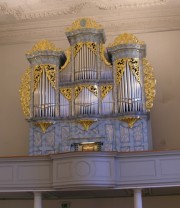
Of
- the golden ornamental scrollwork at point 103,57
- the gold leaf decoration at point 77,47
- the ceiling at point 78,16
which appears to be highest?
the ceiling at point 78,16

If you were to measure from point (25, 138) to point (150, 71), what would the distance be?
176 inches

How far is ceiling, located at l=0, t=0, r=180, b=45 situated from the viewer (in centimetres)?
Result: 1304

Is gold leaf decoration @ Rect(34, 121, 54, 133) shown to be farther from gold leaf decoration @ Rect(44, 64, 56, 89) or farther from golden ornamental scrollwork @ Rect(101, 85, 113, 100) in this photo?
golden ornamental scrollwork @ Rect(101, 85, 113, 100)

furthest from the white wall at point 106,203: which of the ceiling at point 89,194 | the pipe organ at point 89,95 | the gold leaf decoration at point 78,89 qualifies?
the gold leaf decoration at point 78,89

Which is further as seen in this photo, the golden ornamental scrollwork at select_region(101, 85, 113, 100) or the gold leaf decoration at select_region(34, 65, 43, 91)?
the gold leaf decoration at select_region(34, 65, 43, 91)

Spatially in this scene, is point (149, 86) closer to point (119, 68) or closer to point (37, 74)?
point (119, 68)

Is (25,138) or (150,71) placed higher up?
(150,71)

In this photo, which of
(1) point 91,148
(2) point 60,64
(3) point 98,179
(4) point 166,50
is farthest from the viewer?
(4) point 166,50

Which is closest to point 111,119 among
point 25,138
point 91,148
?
point 91,148

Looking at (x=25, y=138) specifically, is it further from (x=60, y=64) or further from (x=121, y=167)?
(x=121, y=167)

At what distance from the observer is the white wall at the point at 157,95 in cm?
1253

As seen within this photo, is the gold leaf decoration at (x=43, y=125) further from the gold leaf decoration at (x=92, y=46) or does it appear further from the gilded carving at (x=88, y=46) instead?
the gold leaf decoration at (x=92, y=46)

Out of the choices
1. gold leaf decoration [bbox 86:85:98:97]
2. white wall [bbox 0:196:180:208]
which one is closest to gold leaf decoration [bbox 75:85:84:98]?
gold leaf decoration [bbox 86:85:98:97]

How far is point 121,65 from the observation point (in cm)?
1145
